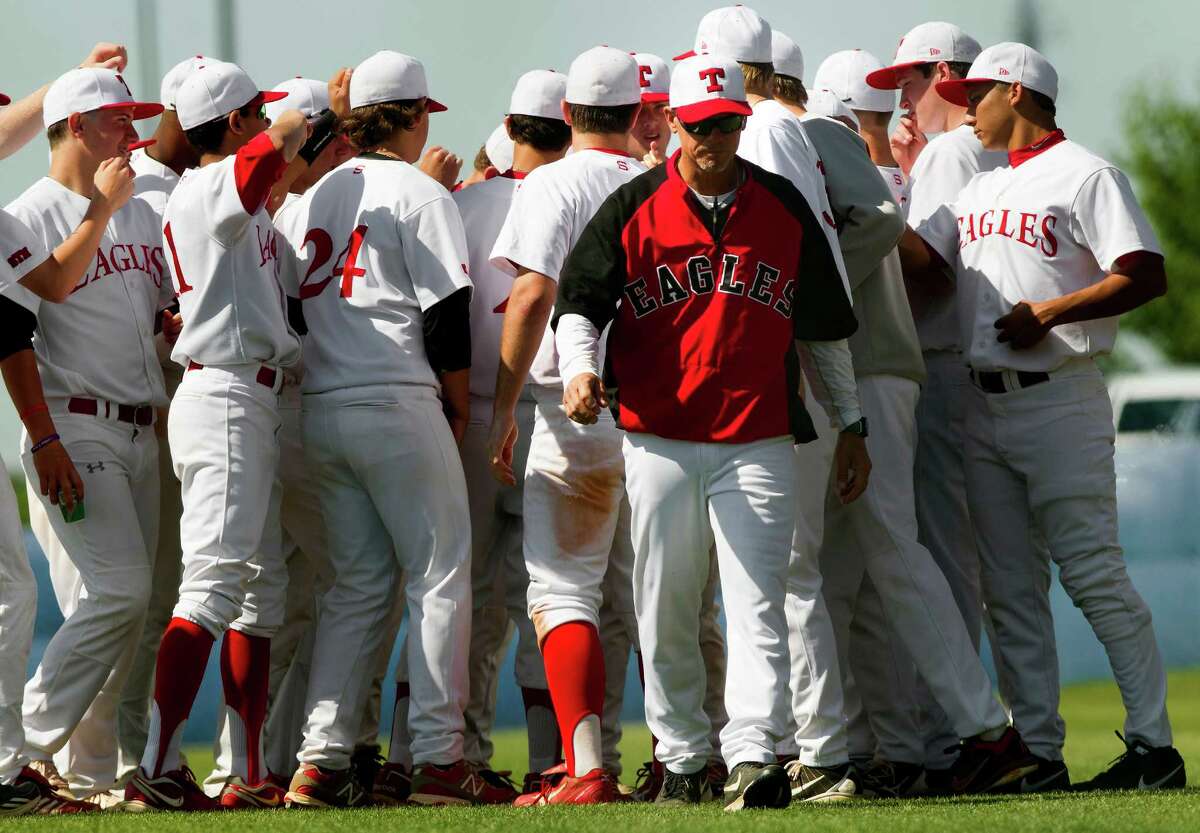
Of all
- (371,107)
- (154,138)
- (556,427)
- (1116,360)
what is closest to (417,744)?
(556,427)

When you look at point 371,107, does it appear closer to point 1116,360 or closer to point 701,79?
point 701,79

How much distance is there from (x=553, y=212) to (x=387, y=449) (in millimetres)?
1026

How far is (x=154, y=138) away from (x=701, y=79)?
9.13 ft

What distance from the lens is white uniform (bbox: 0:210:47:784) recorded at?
19.0 ft

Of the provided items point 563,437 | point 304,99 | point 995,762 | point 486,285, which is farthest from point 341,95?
point 995,762

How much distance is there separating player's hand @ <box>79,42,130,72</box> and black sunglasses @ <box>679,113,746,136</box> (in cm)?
276

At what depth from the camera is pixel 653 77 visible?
7.46 metres

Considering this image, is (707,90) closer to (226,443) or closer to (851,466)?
(851,466)

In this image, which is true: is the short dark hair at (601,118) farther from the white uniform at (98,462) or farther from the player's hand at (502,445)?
the white uniform at (98,462)

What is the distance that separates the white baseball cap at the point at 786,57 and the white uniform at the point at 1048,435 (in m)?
0.88

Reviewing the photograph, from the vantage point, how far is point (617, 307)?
18.7 feet

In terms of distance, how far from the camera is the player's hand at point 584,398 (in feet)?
17.5

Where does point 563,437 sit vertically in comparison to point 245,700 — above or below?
above

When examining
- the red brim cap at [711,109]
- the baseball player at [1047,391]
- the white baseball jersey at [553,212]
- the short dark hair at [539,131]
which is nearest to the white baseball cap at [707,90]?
the red brim cap at [711,109]
